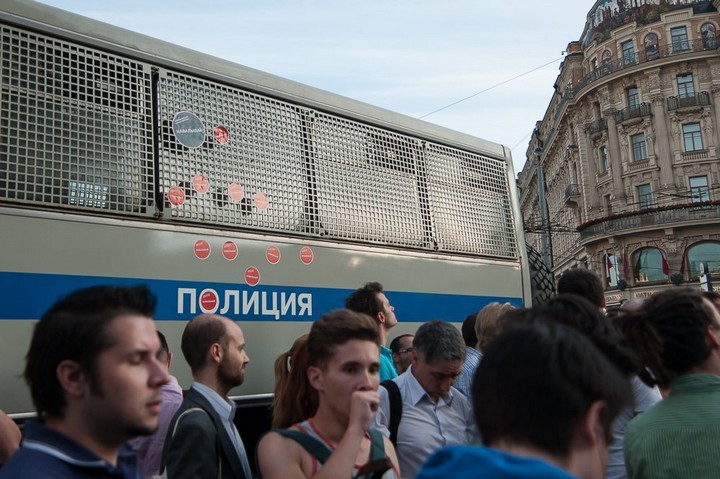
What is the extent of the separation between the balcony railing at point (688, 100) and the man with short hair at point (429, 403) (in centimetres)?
4750

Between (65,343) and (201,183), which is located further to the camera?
(201,183)

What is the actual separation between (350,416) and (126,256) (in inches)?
93.9

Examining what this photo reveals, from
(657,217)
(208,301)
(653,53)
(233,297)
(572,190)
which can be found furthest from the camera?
(572,190)

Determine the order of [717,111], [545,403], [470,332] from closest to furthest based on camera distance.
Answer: [545,403] < [470,332] < [717,111]

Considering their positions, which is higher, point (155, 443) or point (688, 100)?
point (688, 100)

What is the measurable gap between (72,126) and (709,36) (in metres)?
50.8

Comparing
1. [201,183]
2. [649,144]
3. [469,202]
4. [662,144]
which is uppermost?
[649,144]

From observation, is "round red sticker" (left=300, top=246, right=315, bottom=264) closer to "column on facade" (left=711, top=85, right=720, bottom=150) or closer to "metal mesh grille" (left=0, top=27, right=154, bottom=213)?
"metal mesh grille" (left=0, top=27, right=154, bottom=213)

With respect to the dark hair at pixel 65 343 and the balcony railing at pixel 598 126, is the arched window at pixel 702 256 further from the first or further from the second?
the dark hair at pixel 65 343

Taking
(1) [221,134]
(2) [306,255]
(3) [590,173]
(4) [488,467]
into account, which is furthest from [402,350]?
(3) [590,173]

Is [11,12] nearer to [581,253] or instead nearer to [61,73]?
[61,73]

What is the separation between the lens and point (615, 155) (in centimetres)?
4862

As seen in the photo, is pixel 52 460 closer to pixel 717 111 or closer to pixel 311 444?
pixel 311 444

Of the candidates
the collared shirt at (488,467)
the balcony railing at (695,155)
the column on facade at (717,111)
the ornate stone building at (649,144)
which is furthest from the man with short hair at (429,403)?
the column on facade at (717,111)
